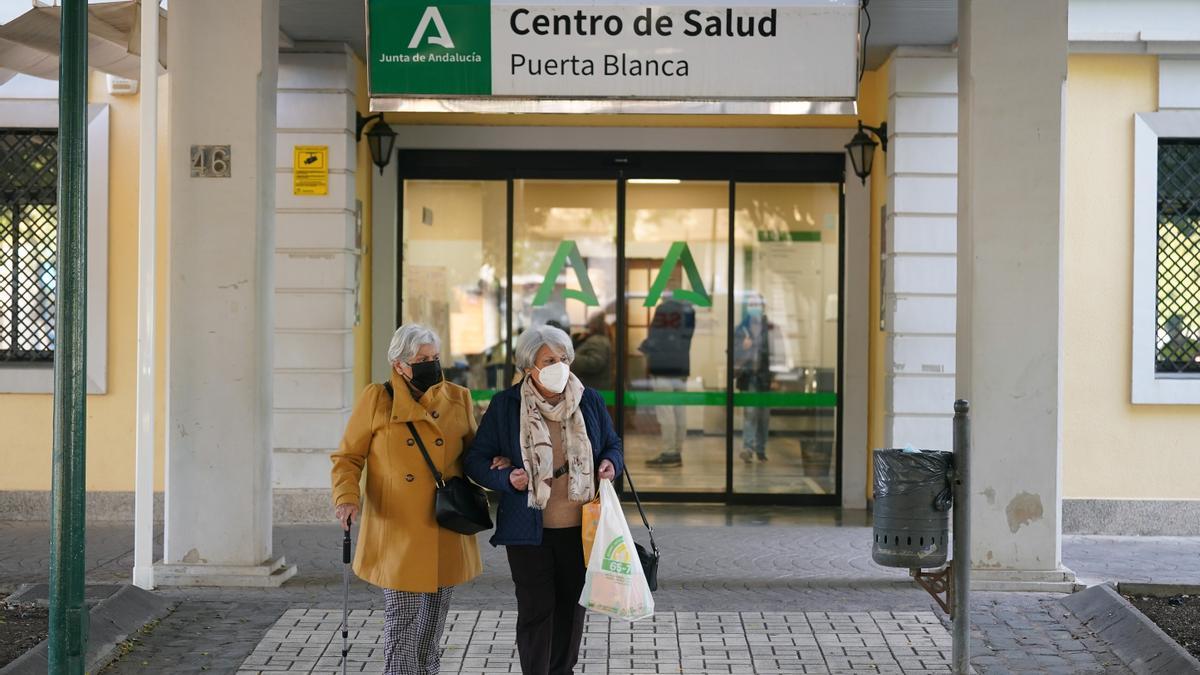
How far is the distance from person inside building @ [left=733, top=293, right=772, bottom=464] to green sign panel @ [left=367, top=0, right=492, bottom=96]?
16.3ft

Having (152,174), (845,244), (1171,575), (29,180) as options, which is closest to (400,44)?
(152,174)

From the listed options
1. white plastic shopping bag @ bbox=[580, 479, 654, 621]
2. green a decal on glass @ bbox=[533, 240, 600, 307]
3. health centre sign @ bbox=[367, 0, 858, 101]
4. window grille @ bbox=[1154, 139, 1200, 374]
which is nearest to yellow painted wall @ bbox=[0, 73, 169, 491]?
green a decal on glass @ bbox=[533, 240, 600, 307]

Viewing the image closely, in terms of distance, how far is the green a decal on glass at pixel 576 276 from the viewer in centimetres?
1256

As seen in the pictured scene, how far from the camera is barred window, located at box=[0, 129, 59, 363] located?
11.2 m

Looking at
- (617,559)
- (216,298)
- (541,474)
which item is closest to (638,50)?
(216,298)

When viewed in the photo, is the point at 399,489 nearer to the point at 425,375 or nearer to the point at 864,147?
the point at 425,375

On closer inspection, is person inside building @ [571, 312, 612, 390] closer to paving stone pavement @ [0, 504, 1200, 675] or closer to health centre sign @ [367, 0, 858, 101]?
paving stone pavement @ [0, 504, 1200, 675]

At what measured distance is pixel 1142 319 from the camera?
11016mm

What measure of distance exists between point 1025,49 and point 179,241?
5430mm

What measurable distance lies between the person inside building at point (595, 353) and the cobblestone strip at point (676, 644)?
495 cm

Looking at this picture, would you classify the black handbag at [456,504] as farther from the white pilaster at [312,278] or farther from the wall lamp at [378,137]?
the wall lamp at [378,137]

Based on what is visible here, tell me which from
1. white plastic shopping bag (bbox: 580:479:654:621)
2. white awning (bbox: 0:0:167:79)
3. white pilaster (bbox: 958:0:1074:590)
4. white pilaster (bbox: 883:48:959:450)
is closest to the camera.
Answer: white plastic shopping bag (bbox: 580:479:654:621)

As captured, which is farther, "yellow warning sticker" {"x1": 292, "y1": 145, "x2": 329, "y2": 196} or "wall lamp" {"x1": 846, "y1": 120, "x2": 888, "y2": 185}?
"wall lamp" {"x1": 846, "y1": 120, "x2": 888, "y2": 185}

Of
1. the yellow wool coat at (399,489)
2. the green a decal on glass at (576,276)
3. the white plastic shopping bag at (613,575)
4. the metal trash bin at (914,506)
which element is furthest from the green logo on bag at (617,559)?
the green a decal on glass at (576,276)
